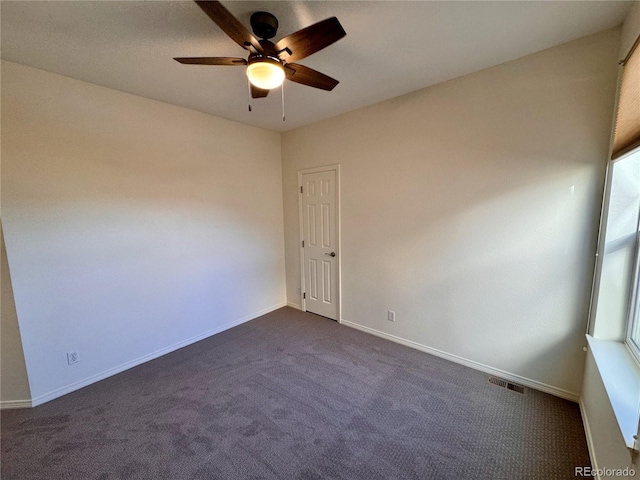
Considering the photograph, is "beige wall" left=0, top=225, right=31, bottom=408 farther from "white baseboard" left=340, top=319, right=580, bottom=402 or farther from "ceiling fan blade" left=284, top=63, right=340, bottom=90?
"white baseboard" left=340, top=319, right=580, bottom=402

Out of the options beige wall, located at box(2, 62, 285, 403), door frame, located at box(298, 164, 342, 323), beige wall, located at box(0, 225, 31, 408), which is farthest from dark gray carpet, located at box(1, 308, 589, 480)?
door frame, located at box(298, 164, 342, 323)

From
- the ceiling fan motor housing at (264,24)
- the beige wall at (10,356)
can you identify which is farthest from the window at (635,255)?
the beige wall at (10,356)

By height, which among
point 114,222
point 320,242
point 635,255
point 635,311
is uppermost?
point 114,222

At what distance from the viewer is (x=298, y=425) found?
A: 1.87 m

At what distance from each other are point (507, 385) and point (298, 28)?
10.5ft

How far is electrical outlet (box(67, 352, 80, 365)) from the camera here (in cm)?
228

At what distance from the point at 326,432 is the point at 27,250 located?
269 cm

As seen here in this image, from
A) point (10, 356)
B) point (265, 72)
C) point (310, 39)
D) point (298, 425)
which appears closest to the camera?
point (310, 39)

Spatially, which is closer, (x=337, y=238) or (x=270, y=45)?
(x=270, y=45)

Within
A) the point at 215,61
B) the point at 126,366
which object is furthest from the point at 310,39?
the point at 126,366

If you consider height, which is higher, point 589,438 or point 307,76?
point 307,76

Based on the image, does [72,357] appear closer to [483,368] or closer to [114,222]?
[114,222]

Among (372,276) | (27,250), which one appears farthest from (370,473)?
(27,250)

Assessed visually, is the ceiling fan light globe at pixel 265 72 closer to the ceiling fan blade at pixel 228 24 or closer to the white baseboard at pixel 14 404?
the ceiling fan blade at pixel 228 24
